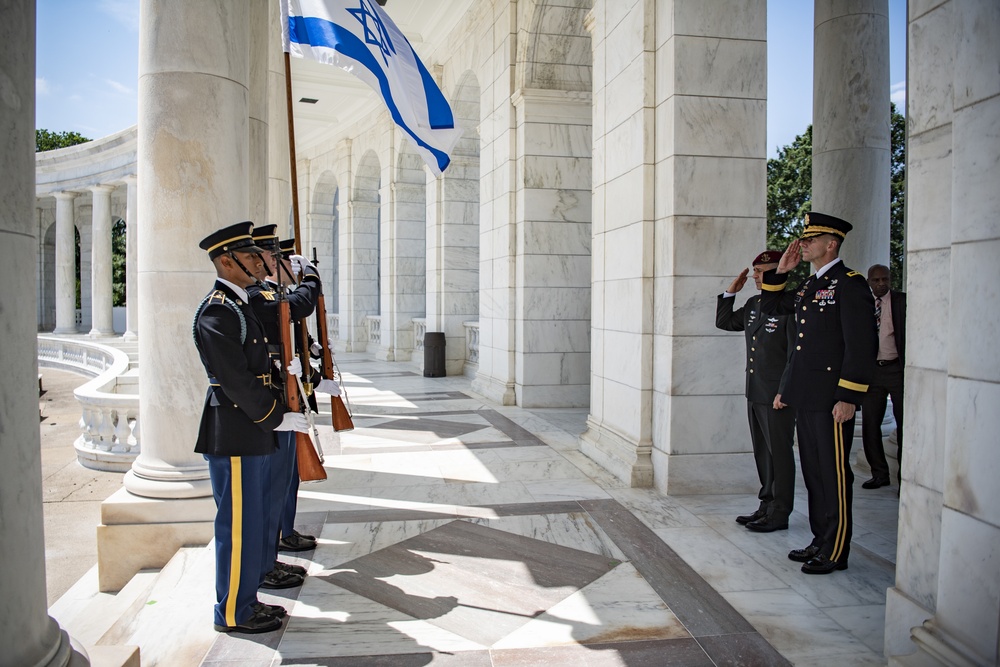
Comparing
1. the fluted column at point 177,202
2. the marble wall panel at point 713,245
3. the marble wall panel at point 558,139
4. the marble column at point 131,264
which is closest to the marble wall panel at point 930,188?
the marble wall panel at point 713,245

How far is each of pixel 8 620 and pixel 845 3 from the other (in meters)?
10.3

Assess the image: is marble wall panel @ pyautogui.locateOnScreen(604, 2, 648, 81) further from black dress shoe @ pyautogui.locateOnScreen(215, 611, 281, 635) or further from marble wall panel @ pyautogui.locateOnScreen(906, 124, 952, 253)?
black dress shoe @ pyautogui.locateOnScreen(215, 611, 281, 635)

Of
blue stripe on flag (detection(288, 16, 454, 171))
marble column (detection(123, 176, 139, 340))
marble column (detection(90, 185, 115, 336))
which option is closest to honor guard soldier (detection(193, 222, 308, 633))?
blue stripe on flag (detection(288, 16, 454, 171))

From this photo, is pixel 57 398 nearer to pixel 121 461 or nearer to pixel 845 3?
pixel 121 461

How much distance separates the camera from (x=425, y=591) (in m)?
4.54

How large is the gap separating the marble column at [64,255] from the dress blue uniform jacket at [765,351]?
36.2 meters

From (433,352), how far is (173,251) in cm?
1160

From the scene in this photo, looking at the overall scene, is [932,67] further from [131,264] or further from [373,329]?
[131,264]

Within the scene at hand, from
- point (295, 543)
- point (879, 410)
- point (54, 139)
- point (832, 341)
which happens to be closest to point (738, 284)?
point (832, 341)

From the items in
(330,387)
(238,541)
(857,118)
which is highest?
(857,118)

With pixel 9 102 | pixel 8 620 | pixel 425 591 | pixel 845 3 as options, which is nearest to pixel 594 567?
pixel 425 591

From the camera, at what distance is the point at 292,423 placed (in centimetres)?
409

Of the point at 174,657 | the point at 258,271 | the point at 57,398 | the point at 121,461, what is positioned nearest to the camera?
the point at 174,657

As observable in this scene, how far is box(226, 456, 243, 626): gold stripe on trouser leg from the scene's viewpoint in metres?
3.89
